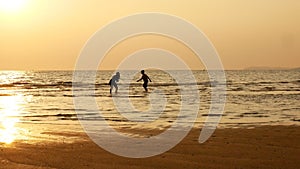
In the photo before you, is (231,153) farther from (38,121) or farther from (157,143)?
(38,121)

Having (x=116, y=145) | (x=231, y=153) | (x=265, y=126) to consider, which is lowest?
(x=231, y=153)

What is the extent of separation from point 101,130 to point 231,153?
5829mm

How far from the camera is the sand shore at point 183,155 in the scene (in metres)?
8.98

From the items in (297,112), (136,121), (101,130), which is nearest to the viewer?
(101,130)

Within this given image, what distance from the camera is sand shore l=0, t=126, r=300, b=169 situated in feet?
29.5

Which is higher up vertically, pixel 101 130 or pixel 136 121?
pixel 136 121

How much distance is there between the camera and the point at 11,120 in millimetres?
18125

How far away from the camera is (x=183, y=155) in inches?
394

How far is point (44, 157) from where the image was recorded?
9703mm

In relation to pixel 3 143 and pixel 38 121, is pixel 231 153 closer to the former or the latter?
pixel 3 143

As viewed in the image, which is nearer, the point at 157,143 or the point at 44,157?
the point at 44,157

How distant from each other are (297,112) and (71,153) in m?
13.8

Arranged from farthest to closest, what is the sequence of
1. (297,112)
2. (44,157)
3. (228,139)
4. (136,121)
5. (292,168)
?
(297,112), (136,121), (228,139), (44,157), (292,168)

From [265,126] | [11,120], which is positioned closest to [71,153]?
[265,126]
